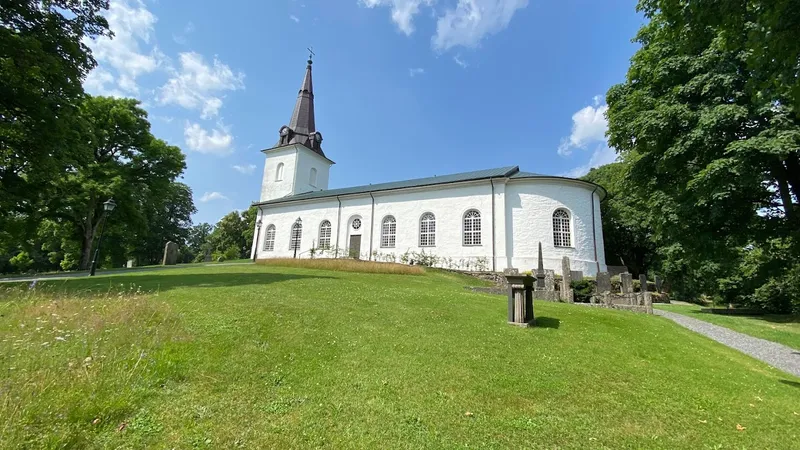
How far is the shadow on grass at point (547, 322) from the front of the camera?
8.35 metres

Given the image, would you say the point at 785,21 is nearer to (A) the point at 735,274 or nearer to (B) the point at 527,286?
(B) the point at 527,286

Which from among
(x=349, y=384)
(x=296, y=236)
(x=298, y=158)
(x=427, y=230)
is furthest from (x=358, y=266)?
(x=298, y=158)

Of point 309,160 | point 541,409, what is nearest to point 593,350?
point 541,409

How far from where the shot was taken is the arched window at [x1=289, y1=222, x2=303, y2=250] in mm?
34344

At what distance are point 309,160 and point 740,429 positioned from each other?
131ft

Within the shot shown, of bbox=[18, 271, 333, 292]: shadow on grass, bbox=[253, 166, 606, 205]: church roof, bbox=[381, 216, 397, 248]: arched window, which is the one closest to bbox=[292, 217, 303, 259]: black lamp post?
bbox=[253, 166, 606, 205]: church roof

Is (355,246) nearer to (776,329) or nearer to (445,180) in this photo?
(445,180)

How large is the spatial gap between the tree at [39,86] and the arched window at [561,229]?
25.4 m

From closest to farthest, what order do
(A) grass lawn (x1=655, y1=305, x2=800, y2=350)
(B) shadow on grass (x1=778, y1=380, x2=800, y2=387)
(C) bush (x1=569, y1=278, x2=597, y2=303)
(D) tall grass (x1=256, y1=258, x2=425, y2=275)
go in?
(B) shadow on grass (x1=778, y1=380, x2=800, y2=387) < (A) grass lawn (x1=655, y1=305, x2=800, y2=350) < (C) bush (x1=569, y1=278, x2=597, y2=303) < (D) tall grass (x1=256, y1=258, x2=425, y2=275)

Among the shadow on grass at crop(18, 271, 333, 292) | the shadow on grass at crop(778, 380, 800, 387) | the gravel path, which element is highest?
the shadow on grass at crop(18, 271, 333, 292)

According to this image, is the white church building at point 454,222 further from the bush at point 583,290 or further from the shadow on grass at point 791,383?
the shadow on grass at point 791,383

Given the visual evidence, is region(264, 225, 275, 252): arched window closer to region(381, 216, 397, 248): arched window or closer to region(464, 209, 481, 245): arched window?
region(381, 216, 397, 248): arched window

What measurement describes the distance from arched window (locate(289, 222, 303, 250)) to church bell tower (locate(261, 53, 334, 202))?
5520 mm

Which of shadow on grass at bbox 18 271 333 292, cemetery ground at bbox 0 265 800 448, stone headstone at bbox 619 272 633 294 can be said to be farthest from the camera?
stone headstone at bbox 619 272 633 294
